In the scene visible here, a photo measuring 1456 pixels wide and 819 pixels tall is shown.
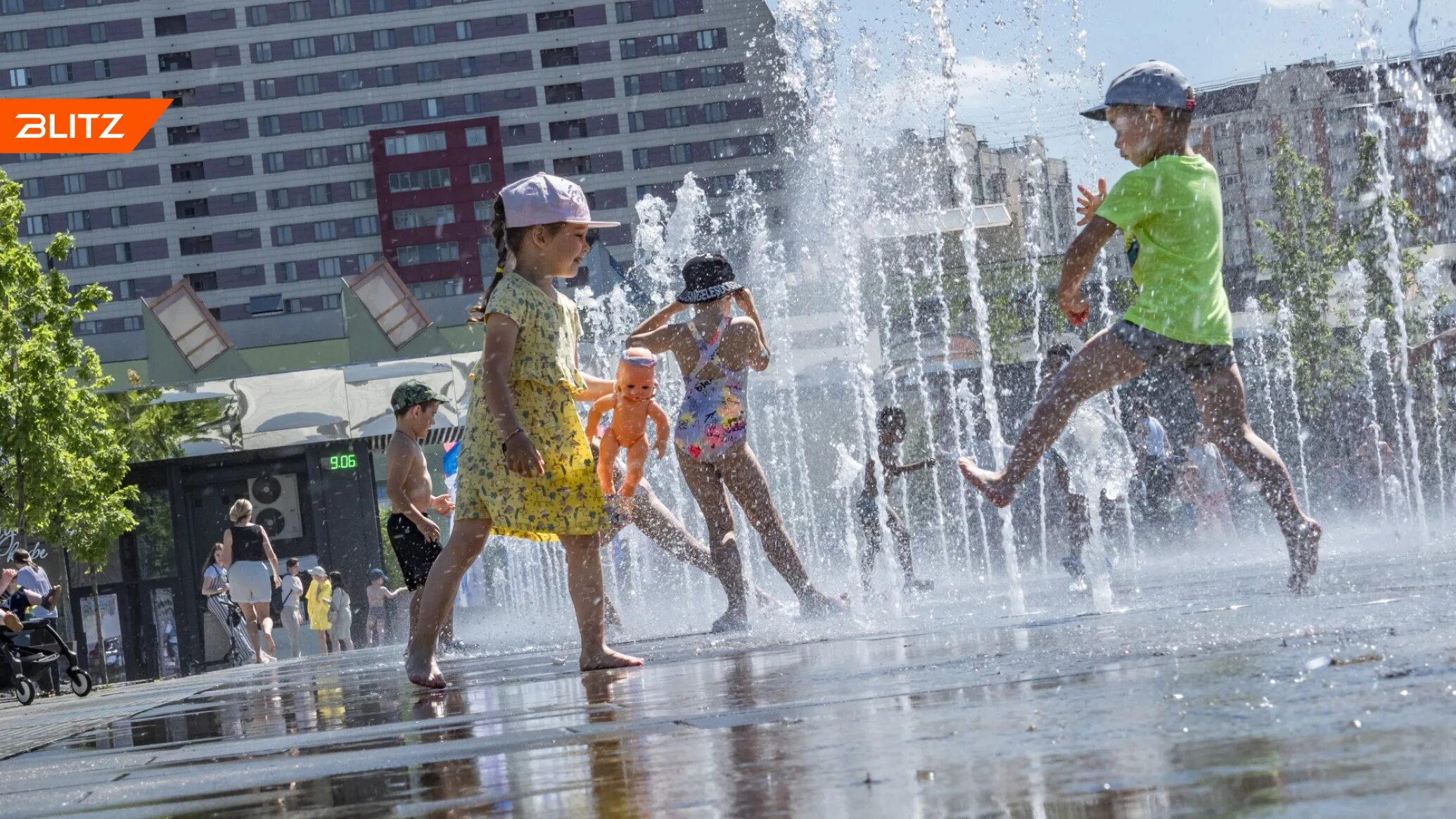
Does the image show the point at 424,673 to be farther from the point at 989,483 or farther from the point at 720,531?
the point at 720,531

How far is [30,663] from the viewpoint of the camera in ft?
46.7

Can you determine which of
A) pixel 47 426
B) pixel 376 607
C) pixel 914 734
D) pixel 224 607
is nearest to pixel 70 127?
pixel 47 426

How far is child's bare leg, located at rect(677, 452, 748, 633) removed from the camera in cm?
777

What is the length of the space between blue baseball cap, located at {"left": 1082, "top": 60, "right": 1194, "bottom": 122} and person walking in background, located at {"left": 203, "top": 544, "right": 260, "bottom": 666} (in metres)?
14.8

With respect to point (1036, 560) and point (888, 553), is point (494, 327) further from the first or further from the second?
point (1036, 560)

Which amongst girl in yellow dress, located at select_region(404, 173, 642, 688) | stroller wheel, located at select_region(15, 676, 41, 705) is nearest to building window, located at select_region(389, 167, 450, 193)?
stroller wheel, located at select_region(15, 676, 41, 705)

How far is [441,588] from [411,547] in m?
3.08

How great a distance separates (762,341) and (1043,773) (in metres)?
5.57

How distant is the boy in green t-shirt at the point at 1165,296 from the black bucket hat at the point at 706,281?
1985 mm

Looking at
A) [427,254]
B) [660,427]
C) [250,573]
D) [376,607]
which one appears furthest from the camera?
[427,254]

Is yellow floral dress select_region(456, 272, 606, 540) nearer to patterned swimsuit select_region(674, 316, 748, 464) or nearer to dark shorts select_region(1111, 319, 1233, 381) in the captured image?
dark shorts select_region(1111, 319, 1233, 381)

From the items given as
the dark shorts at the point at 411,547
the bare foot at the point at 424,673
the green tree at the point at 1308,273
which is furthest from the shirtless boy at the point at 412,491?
the green tree at the point at 1308,273

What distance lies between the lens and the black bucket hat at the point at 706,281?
764 centimetres

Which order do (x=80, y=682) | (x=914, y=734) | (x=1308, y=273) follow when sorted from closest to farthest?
(x=914, y=734)
(x=80, y=682)
(x=1308, y=273)
